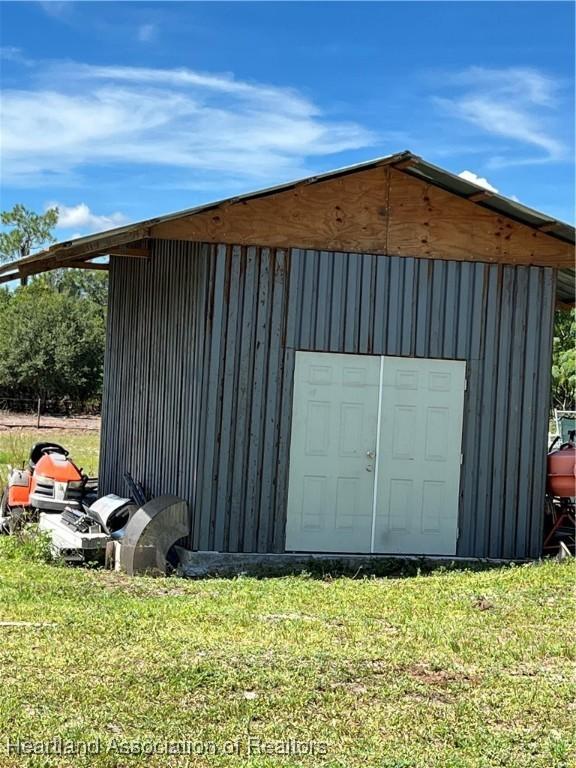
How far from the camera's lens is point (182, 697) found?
5621mm

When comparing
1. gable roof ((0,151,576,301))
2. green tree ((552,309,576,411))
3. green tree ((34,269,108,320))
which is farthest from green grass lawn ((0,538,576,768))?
green tree ((34,269,108,320))

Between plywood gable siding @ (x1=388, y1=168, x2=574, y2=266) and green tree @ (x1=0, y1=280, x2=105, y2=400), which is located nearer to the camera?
plywood gable siding @ (x1=388, y1=168, x2=574, y2=266)

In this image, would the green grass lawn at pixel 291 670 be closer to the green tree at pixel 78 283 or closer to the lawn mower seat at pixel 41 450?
the lawn mower seat at pixel 41 450

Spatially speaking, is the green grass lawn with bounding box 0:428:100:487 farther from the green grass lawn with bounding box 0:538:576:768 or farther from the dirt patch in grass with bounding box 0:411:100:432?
the green grass lawn with bounding box 0:538:576:768

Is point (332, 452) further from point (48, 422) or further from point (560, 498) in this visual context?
point (48, 422)

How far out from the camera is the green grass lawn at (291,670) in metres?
5.04

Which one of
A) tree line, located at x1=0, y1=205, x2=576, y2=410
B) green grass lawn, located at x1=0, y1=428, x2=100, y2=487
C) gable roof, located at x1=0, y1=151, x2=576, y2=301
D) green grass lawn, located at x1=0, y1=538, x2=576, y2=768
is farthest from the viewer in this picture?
tree line, located at x1=0, y1=205, x2=576, y2=410

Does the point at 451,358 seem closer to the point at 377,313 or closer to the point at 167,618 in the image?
the point at 377,313

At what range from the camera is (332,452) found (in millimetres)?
10617

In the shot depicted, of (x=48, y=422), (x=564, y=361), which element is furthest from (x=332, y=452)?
(x=48, y=422)

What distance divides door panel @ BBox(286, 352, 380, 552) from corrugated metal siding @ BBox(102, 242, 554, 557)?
0.13 m

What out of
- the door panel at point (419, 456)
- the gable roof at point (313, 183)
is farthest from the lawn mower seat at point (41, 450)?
the door panel at point (419, 456)

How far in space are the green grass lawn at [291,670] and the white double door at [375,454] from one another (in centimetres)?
145

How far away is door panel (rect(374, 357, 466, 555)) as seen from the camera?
423 inches
